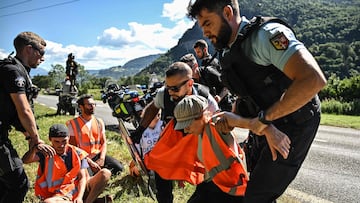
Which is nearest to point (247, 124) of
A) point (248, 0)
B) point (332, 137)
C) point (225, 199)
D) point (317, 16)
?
point (225, 199)

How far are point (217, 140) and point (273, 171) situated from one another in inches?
17.2

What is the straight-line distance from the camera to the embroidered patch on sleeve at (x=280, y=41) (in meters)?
1.58

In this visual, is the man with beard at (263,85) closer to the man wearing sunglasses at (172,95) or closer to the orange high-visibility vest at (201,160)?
the orange high-visibility vest at (201,160)

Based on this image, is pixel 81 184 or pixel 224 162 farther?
pixel 81 184

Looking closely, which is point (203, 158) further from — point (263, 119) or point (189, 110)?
point (263, 119)

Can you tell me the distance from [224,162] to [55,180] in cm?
208

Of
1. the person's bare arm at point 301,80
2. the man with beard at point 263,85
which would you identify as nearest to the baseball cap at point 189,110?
the man with beard at point 263,85

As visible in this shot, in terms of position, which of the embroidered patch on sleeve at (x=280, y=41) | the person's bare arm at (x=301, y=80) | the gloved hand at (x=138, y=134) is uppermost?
the embroidered patch on sleeve at (x=280, y=41)

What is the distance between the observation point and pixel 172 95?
2.77m

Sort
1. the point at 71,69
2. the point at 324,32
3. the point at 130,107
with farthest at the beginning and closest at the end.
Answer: the point at 324,32 → the point at 71,69 → the point at 130,107

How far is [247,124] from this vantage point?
1.87m

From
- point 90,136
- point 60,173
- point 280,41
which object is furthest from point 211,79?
point 280,41

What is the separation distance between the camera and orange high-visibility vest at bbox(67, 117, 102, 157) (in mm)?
4797

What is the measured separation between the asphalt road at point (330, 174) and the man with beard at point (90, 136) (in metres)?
2.62
